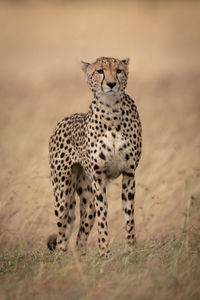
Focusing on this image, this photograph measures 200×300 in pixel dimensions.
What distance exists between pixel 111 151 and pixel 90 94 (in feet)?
23.2

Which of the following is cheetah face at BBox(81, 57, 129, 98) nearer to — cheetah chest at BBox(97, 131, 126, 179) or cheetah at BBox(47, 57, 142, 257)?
cheetah at BBox(47, 57, 142, 257)

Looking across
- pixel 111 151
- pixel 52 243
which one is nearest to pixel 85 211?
pixel 52 243

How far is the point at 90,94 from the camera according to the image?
11219 mm

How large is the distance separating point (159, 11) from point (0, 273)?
18592 millimetres

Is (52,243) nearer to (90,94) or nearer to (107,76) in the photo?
(107,76)

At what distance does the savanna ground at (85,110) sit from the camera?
3510 millimetres

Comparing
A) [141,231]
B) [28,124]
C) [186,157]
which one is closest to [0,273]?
[141,231]

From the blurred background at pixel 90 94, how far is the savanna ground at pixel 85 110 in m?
0.02

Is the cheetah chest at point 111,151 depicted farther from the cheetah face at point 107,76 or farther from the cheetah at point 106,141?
the cheetah face at point 107,76

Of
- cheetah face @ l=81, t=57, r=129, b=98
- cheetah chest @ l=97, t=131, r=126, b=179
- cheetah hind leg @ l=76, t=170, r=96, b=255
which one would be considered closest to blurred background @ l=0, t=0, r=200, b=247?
cheetah hind leg @ l=76, t=170, r=96, b=255

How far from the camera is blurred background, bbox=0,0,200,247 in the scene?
575cm

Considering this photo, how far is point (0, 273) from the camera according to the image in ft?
12.6

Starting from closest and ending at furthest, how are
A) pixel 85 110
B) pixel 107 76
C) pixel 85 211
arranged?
pixel 107 76 → pixel 85 211 → pixel 85 110

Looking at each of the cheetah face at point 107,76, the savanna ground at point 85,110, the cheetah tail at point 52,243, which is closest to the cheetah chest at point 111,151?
the cheetah face at point 107,76
